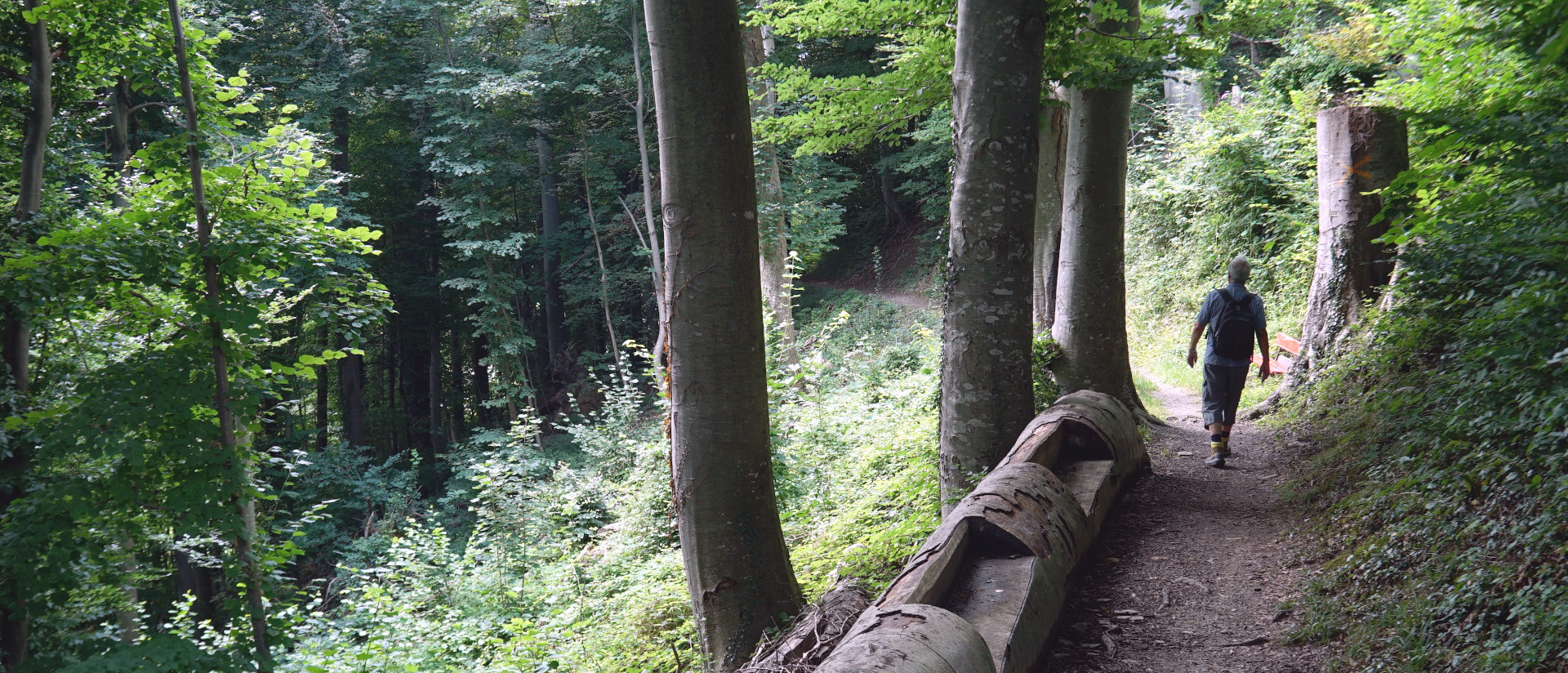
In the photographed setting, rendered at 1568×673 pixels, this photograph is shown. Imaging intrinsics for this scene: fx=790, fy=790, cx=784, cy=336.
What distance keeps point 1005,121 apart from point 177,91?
6030mm

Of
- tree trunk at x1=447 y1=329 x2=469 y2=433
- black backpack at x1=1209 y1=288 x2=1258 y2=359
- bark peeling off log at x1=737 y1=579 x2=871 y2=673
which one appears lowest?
tree trunk at x1=447 y1=329 x2=469 y2=433

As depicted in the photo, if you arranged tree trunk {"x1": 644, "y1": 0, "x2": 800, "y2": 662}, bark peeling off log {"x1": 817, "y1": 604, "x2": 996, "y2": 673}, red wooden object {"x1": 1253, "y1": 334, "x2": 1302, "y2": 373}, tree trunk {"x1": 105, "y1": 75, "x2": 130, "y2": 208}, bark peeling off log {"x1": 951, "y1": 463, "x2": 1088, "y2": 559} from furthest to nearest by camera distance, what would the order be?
1. red wooden object {"x1": 1253, "y1": 334, "x2": 1302, "y2": 373}
2. tree trunk {"x1": 105, "y1": 75, "x2": 130, "y2": 208}
3. tree trunk {"x1": 644, "y1": 0, "x2": 800, "y2": 662}
4. bark peeling off log {"x1": 951, "y1": 463, "x2": 1088, "y2": 559}
5. bark peeling off log {"x1": 817, "y1": 604, "x2": 996, "y2": 673}

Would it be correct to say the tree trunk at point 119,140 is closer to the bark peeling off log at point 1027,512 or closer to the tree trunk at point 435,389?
the bark peeling off log at point 1027,512

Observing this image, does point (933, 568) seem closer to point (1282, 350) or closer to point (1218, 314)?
point (1218, 314)

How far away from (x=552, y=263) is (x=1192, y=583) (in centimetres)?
2270

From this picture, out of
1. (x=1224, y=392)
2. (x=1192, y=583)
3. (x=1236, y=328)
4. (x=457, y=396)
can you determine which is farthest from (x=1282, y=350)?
(x=457, y=396)

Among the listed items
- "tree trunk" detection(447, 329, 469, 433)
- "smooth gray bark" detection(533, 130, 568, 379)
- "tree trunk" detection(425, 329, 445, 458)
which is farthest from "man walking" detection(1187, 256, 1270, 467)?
"tree trunk" detection(447, 329, 469, 433)

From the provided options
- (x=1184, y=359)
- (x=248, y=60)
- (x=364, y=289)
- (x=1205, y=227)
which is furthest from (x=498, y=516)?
(x=248, y=60)

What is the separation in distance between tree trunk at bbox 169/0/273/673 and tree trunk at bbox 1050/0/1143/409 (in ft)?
23.0

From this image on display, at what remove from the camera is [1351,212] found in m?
7.61

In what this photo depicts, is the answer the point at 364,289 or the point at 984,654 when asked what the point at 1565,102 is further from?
the point at 364,289

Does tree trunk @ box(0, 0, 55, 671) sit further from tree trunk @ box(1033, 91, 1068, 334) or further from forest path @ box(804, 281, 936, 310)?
forest path @ box(804, 281, 936, 310)

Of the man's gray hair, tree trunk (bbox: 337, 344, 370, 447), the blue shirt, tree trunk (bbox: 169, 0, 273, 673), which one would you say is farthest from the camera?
tree trunk (bbox: 337, 344, 370, 447)

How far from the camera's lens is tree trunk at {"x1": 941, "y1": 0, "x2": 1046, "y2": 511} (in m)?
5.19
